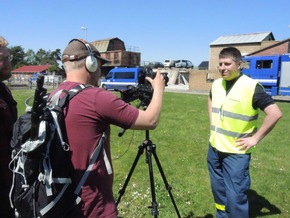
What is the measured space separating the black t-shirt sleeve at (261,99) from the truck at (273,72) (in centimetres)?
2157

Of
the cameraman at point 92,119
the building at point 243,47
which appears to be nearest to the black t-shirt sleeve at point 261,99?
the cameraman at point 92,119

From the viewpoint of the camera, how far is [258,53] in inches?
1633

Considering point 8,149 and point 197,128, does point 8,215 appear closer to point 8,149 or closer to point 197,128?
point 8,149

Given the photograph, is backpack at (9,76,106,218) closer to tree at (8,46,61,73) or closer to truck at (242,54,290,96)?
truck at (242,54,290,96)

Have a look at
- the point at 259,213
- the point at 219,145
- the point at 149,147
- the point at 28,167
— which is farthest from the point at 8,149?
the point at 259,213

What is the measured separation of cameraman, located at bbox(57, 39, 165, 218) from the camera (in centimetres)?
190

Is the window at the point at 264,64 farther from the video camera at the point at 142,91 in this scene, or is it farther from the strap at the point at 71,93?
the strap at the point at 71,93

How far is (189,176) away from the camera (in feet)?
19.0

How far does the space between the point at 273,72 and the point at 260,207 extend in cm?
2137

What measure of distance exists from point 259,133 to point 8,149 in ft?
8.70

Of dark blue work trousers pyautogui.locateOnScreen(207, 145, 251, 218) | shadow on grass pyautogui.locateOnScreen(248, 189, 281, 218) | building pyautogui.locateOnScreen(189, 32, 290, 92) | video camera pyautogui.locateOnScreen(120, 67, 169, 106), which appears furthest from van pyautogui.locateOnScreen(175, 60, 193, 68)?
video camera pyautogui.locateOnScreen(120, 67, 169, 106)

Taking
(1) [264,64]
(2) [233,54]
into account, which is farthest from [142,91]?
(1) [264,64]

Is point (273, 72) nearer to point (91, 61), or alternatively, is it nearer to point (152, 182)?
point (152, 182)

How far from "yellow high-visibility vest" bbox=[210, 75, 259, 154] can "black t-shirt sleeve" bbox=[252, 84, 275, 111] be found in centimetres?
4
